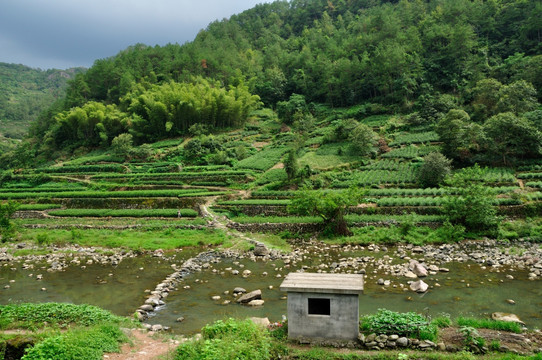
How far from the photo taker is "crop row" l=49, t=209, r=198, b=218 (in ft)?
107

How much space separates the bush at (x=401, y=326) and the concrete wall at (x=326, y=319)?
77 centimetres

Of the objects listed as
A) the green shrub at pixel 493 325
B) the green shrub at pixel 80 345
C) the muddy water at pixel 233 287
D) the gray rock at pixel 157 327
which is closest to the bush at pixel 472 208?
the muddy water at pixel 233 287

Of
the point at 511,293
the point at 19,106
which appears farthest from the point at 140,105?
the point at 19,106

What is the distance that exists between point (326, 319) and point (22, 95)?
187628mm

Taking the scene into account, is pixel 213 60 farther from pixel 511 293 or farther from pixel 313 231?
pixel 511 293

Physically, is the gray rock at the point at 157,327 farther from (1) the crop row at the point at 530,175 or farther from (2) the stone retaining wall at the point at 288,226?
(1) the crop row at the point at 530,175

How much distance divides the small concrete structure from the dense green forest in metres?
32.4

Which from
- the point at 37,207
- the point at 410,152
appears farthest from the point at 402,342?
the point at 37,207

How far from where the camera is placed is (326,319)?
9.53m

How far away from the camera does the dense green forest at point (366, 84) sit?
40.7 meters

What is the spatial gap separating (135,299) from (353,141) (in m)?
34.6

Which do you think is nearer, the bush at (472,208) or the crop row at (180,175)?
the bush at (472,208)

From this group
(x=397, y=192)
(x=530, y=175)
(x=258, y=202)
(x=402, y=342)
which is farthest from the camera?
(x=258, y=202)

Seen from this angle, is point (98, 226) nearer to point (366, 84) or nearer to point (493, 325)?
point (493, 325)
